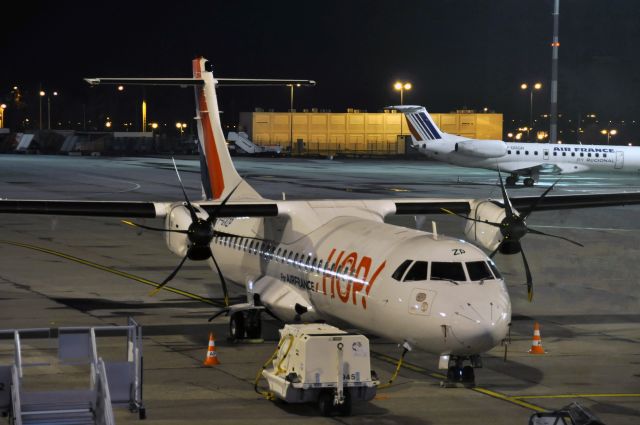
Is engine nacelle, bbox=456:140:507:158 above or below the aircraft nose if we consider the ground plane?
above

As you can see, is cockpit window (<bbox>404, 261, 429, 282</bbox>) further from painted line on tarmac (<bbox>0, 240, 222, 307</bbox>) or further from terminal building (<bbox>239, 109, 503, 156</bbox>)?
terminal building (<bbox>239, 109, 503, 156</bbox>)

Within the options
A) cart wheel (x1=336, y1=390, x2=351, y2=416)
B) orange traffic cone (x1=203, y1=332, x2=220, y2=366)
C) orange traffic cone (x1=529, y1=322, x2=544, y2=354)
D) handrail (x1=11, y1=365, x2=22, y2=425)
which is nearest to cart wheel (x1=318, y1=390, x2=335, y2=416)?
cart wheel (x1=336, y1=390, x2=351, y2=416)

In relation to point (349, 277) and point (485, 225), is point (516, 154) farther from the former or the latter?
point (349, 277)

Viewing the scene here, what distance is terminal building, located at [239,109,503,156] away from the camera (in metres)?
125

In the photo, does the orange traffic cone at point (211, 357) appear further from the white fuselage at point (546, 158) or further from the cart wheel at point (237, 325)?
the white fuselage at point (546, 158)

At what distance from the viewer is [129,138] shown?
136250 mm

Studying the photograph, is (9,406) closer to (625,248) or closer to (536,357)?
(536,357)

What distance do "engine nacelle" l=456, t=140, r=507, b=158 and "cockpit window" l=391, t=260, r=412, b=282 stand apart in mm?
52966

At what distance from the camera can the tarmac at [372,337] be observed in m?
16.2

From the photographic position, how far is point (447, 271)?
17172mm

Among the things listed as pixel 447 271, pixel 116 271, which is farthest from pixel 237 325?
pixel 116 271

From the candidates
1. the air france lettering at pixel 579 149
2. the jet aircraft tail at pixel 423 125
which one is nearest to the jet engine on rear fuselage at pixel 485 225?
the jet aircraft tail at pixel 423 125

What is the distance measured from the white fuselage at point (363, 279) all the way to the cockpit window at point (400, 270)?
0.04 m

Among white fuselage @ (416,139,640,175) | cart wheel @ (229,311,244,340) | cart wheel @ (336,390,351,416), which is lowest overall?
cart wheel @ (336,390,351,416)
